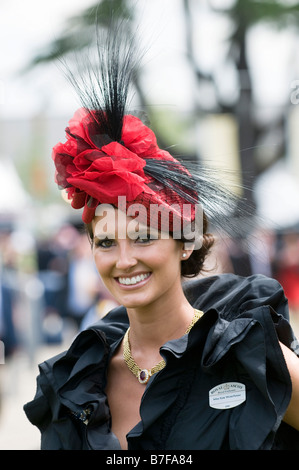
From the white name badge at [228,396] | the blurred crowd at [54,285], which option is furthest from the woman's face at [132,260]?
the blurred crowd at [54,285]

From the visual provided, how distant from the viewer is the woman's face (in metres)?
2.36

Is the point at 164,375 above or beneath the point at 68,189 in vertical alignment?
beneath

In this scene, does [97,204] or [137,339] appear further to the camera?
[137,339]

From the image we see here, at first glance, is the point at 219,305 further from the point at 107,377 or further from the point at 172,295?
the point at 107,377

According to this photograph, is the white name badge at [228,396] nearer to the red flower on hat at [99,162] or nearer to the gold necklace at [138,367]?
the gold necklace at [138,367]

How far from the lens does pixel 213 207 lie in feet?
8.30

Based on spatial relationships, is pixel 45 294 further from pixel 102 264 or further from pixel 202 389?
pixel 202 389

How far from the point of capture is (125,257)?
7.73ft

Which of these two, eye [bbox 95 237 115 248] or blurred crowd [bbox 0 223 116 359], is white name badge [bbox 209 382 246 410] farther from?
blurred crowd [bbox 0 223 116 359]

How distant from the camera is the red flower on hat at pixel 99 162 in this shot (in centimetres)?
237

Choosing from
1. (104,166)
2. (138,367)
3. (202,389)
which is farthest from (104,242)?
(202,389)

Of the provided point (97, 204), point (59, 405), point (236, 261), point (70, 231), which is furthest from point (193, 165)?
point (70, 231)

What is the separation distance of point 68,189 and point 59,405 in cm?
75

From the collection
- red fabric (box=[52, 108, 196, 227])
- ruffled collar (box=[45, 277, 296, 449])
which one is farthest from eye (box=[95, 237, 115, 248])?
ruffled collar (box=[45, 277, 296, 449])
